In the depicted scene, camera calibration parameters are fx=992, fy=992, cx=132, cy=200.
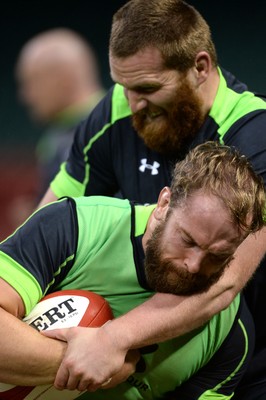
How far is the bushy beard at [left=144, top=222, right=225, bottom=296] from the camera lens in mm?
2510

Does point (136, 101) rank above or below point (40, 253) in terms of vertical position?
above

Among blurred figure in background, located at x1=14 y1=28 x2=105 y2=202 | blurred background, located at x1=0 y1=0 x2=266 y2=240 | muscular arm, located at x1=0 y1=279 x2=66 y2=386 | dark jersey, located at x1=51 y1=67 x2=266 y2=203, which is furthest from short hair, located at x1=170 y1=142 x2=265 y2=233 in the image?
blurred background, located at x1=0 y1=0 x2=266 y2=240

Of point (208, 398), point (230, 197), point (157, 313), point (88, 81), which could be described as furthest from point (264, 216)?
point (88, 81)

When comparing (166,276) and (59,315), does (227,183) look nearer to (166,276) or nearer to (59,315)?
(166,276)

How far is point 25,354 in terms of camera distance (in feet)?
7.99

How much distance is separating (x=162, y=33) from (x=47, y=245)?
882 millimetres

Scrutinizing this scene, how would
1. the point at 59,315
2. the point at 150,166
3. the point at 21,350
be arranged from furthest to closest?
the point at 150,166, the point at 59,315, the point at 21,350

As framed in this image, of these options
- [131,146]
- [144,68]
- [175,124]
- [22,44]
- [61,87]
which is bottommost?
[22,44]

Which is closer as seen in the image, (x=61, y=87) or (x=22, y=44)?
(x=61, y=87)

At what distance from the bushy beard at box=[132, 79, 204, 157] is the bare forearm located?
0.88 meters

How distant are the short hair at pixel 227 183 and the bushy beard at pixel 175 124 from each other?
499mm

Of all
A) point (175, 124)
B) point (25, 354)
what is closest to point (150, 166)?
point (175, 124)

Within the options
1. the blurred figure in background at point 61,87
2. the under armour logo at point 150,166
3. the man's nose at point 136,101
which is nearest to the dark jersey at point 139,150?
the under armour logo at point 150,166

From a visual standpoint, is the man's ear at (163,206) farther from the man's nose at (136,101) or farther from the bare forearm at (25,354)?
the man's nose at (136,101)
